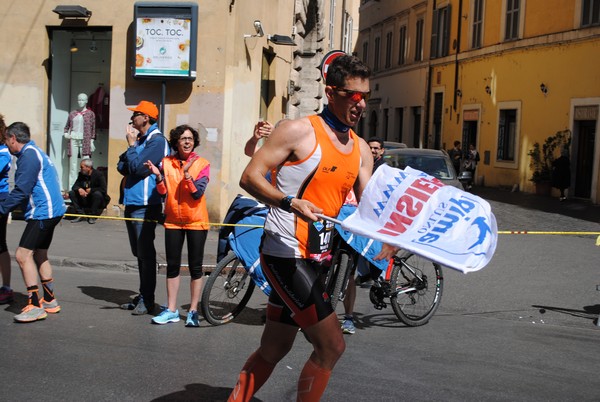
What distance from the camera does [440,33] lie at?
3781 cm

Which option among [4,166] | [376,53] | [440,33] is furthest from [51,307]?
[376,53]

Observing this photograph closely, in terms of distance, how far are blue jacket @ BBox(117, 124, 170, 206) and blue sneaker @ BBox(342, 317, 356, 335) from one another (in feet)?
6.71

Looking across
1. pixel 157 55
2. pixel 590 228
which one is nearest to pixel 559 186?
pixel 590 228

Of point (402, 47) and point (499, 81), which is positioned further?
point (402, 47)

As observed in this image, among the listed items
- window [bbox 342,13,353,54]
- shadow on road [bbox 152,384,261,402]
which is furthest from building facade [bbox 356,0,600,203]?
shadow on road [bbox 152,384,261,402]

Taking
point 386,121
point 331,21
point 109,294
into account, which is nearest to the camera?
point 109,294

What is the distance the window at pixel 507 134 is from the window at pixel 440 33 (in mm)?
6632

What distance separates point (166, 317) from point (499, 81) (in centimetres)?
2575

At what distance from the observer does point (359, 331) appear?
25.3 ft

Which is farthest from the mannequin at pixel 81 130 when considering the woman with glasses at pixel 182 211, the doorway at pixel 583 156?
the doorway at pixel 583 156

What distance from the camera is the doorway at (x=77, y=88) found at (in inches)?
633

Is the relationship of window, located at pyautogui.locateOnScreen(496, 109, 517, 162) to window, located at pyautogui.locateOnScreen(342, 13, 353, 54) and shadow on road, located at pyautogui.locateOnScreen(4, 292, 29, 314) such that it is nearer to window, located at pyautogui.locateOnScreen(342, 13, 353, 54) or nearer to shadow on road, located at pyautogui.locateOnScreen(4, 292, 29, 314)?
window, located at pyautogui.locateOnScreen(342, 13, 353, 54)

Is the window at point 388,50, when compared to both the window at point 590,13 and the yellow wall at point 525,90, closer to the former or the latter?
the yellow wall at point 525,90

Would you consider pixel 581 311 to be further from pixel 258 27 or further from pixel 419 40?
pixel 419 40
